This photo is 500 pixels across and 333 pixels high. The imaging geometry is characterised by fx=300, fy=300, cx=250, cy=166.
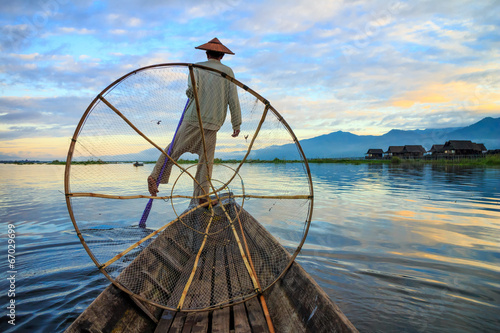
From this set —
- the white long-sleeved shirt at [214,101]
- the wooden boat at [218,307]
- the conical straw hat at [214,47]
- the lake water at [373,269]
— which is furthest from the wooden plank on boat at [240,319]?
the conical straw hat at [214,47]

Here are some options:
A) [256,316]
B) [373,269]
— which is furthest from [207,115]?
[373,269]

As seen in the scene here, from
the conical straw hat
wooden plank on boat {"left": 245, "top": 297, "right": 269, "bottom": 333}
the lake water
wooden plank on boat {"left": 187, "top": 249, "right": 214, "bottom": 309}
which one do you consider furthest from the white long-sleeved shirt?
wooden plank on boat {"left": 245, "top": 297, "right": 269, "bottom": 333}

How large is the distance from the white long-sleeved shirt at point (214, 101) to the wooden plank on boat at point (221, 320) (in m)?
2.11

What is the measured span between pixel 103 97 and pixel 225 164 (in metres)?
1.74

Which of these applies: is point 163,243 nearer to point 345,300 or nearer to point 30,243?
point 345,300

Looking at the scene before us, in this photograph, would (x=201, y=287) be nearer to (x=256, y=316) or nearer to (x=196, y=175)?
(x=256, y=316)

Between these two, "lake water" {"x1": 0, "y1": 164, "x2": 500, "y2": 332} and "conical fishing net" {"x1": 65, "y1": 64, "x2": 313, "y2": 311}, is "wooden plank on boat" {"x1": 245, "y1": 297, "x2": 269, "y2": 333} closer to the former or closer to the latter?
"conical fishing net" {"x1": 65, "y1": 64, "x2": 313, "y2": 311}

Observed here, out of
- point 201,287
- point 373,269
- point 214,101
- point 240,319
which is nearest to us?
point 240,319

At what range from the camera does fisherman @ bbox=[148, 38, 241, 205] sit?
349 cm

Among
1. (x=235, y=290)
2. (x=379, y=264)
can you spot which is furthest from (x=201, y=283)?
(x=379, y=264)

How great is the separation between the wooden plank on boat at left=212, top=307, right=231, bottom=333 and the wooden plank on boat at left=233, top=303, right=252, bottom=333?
0.16 ft

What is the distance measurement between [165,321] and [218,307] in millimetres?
374

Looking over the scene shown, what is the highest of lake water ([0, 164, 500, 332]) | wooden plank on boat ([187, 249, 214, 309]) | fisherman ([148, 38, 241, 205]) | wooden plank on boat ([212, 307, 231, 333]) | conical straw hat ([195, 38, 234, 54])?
conical straw hat ([195, 38, 234, 54])

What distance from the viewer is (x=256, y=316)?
205 cm
